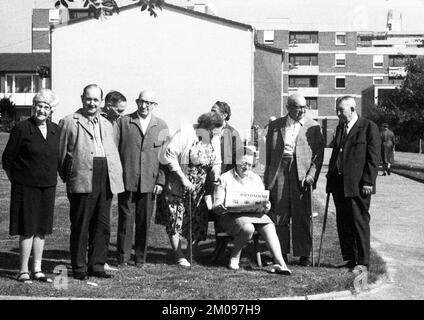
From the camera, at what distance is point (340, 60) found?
3056 inches

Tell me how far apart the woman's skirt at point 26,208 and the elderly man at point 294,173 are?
2.71 meters

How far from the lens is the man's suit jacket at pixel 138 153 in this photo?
306 inches

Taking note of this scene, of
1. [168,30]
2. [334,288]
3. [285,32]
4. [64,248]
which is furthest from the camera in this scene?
[285,32]

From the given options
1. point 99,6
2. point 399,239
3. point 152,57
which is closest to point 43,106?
point 99,6

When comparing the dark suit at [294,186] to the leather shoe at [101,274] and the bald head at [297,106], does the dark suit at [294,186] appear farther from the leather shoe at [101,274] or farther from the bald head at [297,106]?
the leather shoe at [101,274]

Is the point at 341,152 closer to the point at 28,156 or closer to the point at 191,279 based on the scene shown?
the point at 191,279

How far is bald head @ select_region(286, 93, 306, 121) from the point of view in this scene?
790cm

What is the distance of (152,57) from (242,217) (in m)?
28.4

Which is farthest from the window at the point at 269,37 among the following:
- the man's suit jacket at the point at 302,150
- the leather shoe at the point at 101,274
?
the leather shoe at the point at 101,274

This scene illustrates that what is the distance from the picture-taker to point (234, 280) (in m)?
7.14

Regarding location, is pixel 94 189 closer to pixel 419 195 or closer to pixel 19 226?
pixel 19 226

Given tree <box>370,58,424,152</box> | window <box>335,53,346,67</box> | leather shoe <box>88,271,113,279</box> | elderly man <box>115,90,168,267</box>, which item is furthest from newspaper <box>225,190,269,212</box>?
window <box>335,53,346,67</box>

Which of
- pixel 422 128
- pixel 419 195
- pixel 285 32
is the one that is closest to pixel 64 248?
pixel 419 195

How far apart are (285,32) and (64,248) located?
68.3 meters
